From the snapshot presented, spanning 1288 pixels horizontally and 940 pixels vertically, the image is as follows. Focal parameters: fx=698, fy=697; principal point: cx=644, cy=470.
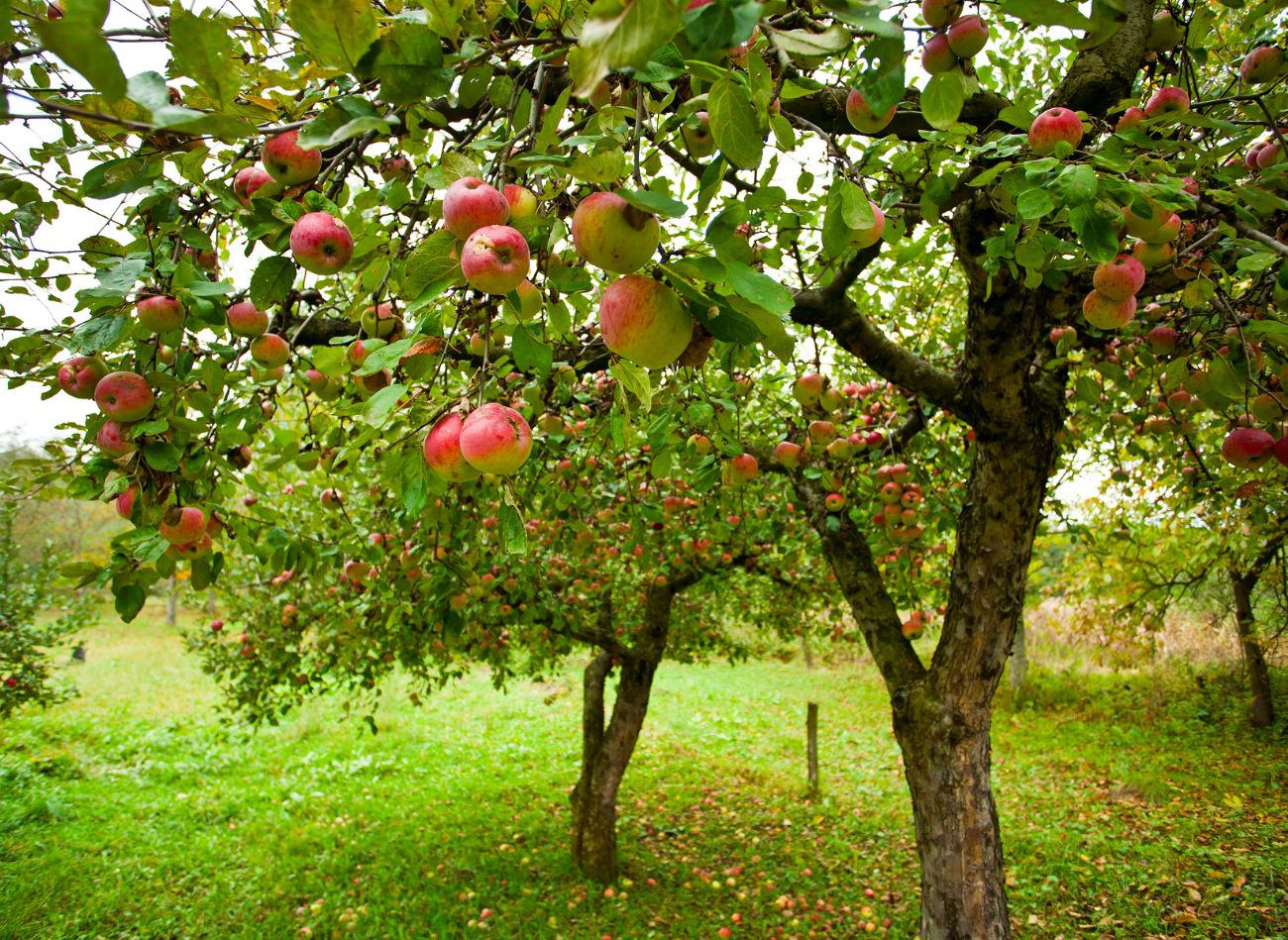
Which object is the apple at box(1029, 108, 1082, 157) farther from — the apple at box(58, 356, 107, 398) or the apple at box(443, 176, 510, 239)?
the apple at box(58, 356, 107, 398)

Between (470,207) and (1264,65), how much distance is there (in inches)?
87.1

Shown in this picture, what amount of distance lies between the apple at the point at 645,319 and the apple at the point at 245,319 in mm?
1120

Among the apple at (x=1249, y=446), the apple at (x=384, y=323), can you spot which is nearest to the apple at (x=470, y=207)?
the apple at (x=384, y=323)

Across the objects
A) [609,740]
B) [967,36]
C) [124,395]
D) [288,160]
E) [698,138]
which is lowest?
[609,740]

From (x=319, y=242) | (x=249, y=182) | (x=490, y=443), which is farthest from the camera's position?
(x=249, y=182)

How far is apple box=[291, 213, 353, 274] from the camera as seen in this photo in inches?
45.4

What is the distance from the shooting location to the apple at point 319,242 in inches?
45.4

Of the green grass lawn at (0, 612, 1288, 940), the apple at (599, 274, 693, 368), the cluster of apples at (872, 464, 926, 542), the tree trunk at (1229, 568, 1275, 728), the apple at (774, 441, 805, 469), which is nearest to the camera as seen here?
the apple at (599, 274, 693, 368)

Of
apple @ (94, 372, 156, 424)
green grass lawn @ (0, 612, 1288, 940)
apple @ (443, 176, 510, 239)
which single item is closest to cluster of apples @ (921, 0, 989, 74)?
apple @ (443, 176, 510, 239)

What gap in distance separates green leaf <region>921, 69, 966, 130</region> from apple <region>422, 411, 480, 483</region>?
41.8 inches

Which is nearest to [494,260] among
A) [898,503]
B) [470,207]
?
[470,207]

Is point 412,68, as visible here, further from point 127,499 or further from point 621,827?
point 621,827

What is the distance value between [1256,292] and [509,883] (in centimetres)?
647

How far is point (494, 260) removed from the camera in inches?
35.9
